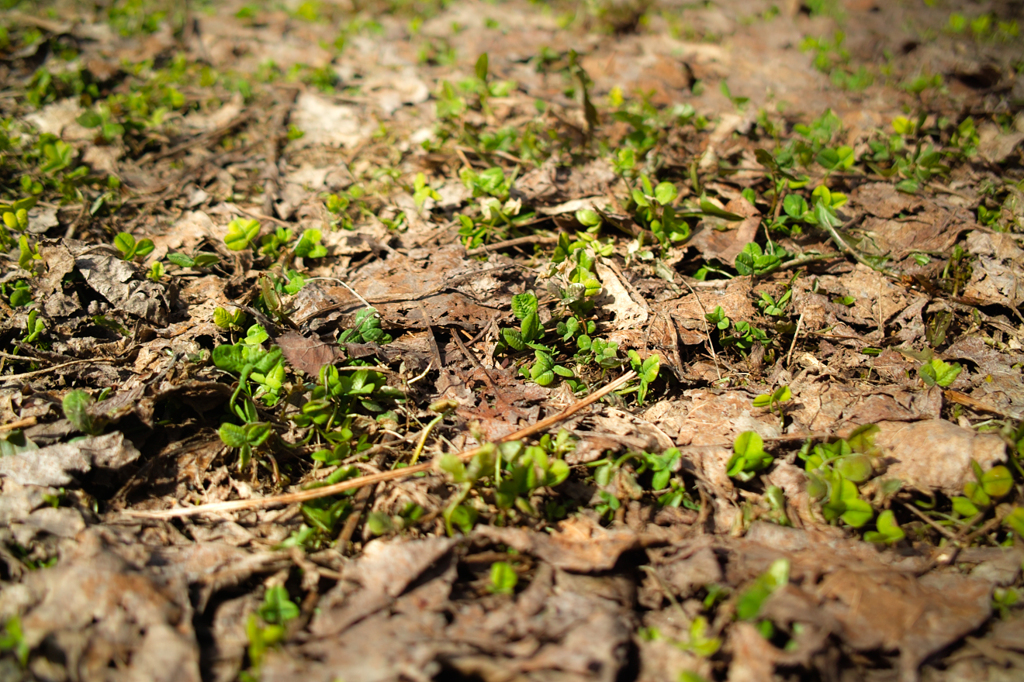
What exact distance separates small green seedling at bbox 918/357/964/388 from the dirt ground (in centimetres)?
1

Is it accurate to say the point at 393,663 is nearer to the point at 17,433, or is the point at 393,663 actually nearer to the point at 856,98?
the point at 17,433

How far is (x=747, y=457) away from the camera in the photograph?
6.50 ft

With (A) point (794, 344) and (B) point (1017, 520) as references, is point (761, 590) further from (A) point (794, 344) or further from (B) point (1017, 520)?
(A) point (794, 344)

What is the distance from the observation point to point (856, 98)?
4180 mm

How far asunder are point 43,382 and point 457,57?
12.7ft

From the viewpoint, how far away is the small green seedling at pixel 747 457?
77.9 inches

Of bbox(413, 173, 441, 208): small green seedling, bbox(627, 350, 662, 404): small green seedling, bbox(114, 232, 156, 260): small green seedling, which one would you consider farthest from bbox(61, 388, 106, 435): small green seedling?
bbox(627, 350, 662, 404): small green seedling

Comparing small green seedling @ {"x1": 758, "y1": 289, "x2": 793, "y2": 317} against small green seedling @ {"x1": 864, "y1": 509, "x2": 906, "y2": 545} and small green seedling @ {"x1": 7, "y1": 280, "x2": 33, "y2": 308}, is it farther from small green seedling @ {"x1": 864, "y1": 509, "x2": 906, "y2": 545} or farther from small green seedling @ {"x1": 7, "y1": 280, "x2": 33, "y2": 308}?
→ small green seedling @ {"x1": 7, "y1": 280, "x2": 33, "y2": 308}

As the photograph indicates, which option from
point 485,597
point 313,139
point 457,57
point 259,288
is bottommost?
point 485,597

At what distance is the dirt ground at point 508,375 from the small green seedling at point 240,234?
0.09 ft

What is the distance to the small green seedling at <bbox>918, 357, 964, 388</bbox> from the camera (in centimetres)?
221

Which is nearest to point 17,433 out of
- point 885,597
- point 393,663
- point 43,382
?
point 43,382

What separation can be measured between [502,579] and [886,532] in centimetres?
121

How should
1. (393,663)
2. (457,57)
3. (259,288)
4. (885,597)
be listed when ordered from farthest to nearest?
1. (457,57)
2. (259,288)
3. (885,597)
4. (393,663)
